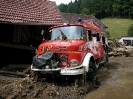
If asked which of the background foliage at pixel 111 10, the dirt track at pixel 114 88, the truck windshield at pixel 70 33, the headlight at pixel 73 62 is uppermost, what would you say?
the background foliage at pixel 111 10

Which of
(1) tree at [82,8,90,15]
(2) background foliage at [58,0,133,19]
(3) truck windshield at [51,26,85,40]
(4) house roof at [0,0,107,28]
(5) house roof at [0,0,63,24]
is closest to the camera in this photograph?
(3) truck windshield at [51,26,85,40]

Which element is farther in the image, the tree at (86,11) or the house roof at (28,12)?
the tree at (86,11)

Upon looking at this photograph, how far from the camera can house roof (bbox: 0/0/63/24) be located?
10.6 meters

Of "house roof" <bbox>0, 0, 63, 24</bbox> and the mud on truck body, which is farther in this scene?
"house roof" <bbox>0, 0, 63, 24</bbox>

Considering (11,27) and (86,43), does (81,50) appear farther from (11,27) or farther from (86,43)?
(11,27)

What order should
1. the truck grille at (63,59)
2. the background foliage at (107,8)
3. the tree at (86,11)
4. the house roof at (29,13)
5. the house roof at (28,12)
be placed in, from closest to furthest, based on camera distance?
the truck grille at (63,59), the house roof at (29,13), the house roof at (28,12), the background foliage at (107,8), the tree at (86,11)

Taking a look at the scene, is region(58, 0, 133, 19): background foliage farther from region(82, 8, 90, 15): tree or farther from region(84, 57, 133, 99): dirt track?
region(84, 57, 133, 99): dirt track

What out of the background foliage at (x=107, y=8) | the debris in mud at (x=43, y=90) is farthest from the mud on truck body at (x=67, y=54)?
the background foliage at (x=107, y=8)

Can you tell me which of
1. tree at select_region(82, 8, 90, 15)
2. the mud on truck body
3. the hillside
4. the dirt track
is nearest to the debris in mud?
the dirt track

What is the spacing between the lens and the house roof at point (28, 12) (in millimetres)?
10617

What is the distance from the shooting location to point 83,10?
8475 cm

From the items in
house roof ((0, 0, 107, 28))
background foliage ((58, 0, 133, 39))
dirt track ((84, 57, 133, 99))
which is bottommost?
dirt track ((84, 57, 133, 99))

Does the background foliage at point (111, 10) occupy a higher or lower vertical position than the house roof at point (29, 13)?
higher

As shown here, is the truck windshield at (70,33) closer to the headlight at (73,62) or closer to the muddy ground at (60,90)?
the headlight at (73,62)
